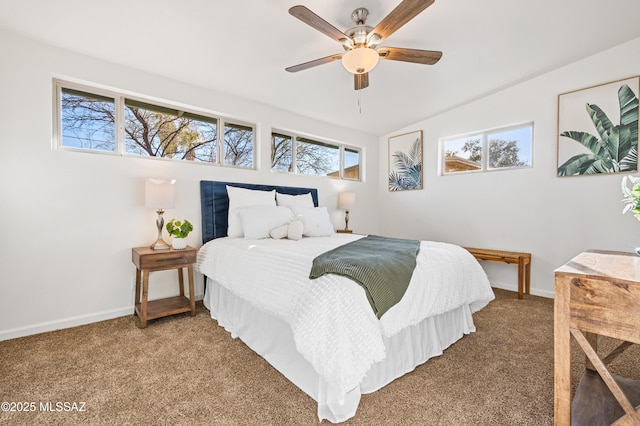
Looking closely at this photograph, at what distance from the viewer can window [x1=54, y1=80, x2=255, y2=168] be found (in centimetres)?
267

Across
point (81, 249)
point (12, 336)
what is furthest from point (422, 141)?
point (12, 336)

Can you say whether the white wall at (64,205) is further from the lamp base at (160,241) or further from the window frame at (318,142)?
the window frame at (318,142)

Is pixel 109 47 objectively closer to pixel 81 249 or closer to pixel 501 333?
pixel 81 249

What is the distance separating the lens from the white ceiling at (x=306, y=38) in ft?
7.09

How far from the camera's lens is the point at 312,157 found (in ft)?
14.9

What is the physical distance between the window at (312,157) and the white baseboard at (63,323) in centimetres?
239

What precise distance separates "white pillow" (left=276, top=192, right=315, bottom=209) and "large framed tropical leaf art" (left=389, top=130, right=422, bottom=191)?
1894 mm

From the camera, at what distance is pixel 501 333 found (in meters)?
2.46

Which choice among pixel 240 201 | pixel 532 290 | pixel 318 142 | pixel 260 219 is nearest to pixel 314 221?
pixel 260 219

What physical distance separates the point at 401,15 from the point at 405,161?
322 centimetres

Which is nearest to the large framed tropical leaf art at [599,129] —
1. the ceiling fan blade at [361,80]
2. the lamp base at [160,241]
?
the ceiling fan blade at [361,80]

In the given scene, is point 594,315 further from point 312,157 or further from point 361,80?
point 312,157

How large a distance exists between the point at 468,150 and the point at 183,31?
3746mm

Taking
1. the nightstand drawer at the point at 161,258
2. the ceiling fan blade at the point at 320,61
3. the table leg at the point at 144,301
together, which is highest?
the ceiling fan blade at the point at 320,61
